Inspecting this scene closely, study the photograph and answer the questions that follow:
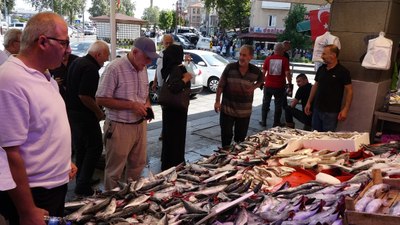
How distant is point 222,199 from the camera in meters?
2.77

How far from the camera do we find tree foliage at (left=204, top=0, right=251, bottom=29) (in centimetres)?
4700

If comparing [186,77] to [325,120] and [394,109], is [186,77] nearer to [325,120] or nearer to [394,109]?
[325,120]

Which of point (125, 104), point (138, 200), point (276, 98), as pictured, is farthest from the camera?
point (276, 98)

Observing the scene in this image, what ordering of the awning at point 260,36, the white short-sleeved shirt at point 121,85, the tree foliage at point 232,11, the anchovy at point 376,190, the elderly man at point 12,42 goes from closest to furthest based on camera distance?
the anchovy at point 376,190, the white short-sleeved shirt at point 121,85, the elderly man at point 12,42, the tree foliage at point 232,11, the awning at point 260,36

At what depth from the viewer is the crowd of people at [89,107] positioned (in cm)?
200

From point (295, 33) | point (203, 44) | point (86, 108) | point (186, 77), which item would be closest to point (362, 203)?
point (186, 77)

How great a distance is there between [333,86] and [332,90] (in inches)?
2.8

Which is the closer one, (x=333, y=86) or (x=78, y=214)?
(x=78, y=214)

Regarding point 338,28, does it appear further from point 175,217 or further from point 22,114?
point 22,114

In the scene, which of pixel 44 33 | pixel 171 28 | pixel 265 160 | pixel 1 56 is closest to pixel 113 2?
pixel 1 56

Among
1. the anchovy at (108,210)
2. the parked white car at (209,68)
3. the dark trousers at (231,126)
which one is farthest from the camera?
the parked white car at (209,68)

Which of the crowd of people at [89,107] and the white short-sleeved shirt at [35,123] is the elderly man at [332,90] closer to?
the crowd of people at [89,107]

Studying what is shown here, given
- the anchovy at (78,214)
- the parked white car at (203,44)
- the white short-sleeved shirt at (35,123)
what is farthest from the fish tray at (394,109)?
the parked white car at (203,44)

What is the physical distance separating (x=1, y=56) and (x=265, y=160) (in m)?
3.54
